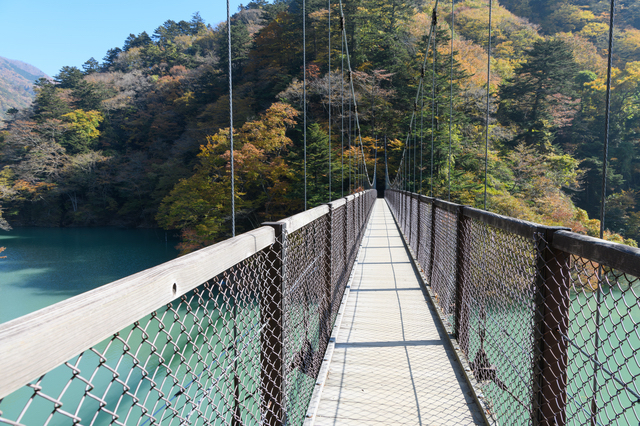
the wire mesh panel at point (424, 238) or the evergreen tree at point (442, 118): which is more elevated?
the evergreen tree at point (442, 118)

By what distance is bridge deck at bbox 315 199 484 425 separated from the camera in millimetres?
1844

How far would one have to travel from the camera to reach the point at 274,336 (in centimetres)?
141

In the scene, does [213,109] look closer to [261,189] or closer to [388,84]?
[261,189]

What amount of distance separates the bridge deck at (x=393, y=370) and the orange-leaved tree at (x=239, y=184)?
44.3 feet

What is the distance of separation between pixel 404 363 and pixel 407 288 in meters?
1.64

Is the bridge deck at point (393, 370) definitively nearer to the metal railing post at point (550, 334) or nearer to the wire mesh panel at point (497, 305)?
the wire mesh panel at point (497, 305)

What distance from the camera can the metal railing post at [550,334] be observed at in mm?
1169

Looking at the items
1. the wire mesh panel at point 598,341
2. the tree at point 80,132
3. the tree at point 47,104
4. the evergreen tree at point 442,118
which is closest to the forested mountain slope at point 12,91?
the tree at point 47,104

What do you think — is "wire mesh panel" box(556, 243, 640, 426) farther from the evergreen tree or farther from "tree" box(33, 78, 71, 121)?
"tree" box(33, 78, 71, 121)

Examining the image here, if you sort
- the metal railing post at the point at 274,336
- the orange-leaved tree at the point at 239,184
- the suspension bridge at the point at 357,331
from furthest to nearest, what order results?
the orange-leaved tree at the point at 239,184 → the metal railing post at the point at 274,336 → the suspension bridge at the point at 357,331

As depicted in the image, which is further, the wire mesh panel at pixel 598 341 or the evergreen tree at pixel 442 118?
the evergreen tree at pixel 442 118

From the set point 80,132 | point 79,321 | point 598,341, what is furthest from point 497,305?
point 80,132

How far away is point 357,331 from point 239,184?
53.2 ft

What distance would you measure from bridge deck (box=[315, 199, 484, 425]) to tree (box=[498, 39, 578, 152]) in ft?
71.5
